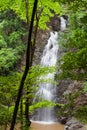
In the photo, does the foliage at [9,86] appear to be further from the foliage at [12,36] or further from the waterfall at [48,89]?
the foliage at [12,36]

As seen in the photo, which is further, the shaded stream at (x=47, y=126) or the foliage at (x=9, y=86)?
the shaded stream at (x=47, y=126)

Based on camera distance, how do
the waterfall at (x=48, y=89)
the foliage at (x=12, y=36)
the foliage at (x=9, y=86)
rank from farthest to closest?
the foliage at (x=12, y=36) < the waterfall at (x=48, y=89) < the foliage at (x=9, y=86)

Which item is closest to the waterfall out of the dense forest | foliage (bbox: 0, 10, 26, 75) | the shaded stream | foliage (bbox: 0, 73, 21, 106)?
the shaded stream

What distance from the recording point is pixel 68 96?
7320mm

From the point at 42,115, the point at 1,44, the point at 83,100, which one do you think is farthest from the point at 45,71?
the point at 1,44

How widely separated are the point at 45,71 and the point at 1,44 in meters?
14.3

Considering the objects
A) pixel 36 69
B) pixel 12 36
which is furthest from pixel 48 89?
pixel 36 69

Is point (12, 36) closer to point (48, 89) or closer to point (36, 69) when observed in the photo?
point (48, 89)

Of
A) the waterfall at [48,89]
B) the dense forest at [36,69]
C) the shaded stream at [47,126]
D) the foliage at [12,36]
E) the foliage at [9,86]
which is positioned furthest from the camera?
the foliage at [12,36]

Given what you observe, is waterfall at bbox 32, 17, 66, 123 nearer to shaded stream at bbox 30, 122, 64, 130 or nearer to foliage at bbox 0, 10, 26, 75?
shaded stream at bbox 30, 122, 64, 130

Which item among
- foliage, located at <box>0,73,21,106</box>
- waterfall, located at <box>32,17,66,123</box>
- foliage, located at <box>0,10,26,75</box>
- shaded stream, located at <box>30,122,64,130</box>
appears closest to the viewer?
foliage, located at <box>0,73,21,106</box>

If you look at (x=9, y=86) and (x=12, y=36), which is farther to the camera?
(x=12, y=36)

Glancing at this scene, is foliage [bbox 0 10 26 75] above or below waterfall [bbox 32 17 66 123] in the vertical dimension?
above

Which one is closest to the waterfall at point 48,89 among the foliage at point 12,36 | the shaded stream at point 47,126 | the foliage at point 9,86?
the shaded stream at point 47,126
